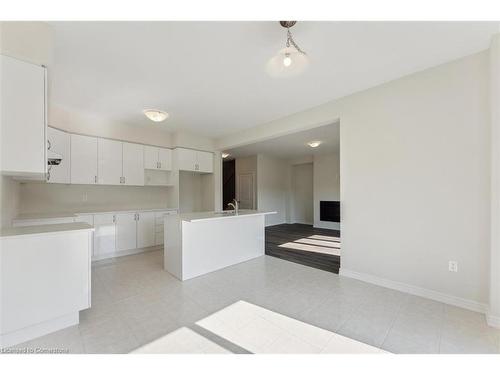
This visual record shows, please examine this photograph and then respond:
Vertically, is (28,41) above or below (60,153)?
above

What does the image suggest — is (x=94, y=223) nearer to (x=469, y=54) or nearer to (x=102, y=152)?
(x=102, y=152)

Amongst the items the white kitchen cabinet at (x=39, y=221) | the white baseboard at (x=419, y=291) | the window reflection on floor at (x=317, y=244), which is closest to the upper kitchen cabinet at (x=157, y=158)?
the white kitchen cabinet at (x=39, y=221)

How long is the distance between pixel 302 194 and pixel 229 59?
6.71 m

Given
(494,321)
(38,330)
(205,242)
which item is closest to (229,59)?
(205,242)

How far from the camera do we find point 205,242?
3070 mm

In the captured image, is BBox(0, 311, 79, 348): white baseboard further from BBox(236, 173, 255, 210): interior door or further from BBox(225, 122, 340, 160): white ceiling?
BBox(236, 173, 255, 210): interior door

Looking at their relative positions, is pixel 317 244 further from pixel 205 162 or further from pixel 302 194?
pixel 302 194

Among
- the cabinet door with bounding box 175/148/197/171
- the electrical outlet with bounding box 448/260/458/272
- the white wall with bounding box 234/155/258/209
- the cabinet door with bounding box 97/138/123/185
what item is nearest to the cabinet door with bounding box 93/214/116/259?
the cabinet door with bounding box 97/138/123/185

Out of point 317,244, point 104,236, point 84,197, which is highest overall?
point 84,197

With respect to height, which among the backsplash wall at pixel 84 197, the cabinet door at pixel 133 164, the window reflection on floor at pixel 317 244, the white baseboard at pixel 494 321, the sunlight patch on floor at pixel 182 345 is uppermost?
the cabinet door at pixel 133 164

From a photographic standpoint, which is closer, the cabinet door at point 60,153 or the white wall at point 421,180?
the white wall at point 421,180

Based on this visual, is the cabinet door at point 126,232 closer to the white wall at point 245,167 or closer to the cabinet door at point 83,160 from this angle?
the cabinet door at point 83,160

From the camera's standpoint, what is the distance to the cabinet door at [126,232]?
149 inches

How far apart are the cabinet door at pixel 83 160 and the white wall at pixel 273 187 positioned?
4.59 meters
